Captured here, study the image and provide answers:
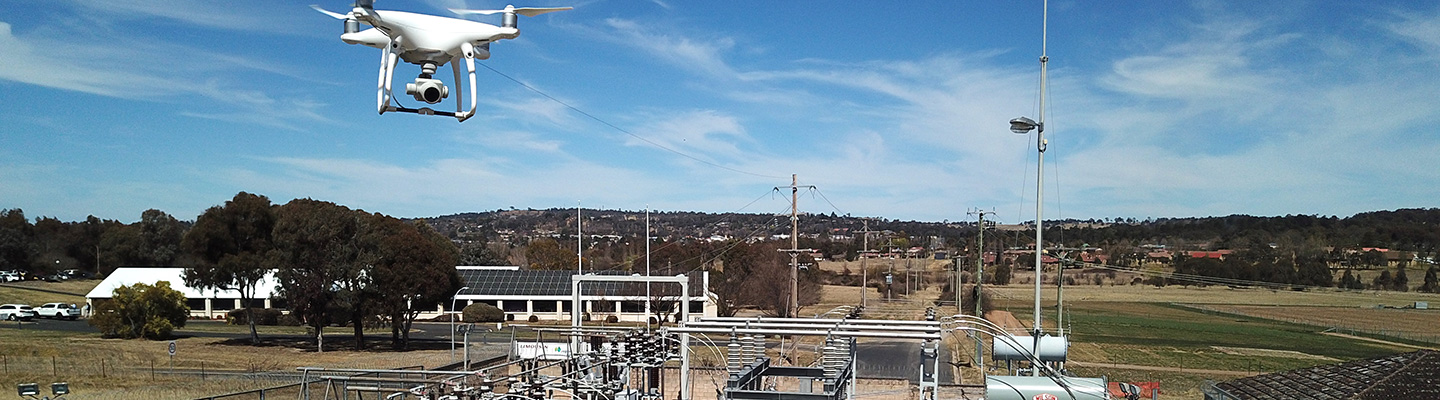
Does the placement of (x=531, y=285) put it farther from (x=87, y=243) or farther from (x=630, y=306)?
(x=87, y=243)

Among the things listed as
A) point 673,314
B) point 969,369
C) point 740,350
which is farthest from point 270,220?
point 740,350

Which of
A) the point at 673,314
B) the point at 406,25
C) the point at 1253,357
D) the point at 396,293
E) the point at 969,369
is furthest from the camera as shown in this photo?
the point at 673,314

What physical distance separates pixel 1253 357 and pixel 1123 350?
6.50 m

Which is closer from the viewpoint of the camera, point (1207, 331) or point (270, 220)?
point (270, 220)

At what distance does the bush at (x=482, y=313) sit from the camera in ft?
225

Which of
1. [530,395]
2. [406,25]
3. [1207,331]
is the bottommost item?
[1207,331]

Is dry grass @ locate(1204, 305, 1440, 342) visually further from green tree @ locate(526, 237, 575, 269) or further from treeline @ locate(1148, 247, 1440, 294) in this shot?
green tree @ locate(526, 237, 575, 269)

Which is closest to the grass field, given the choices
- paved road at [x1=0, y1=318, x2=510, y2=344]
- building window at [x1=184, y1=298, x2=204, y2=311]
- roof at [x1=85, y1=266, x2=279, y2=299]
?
paved road at [x1=0, y1=318, x2=510, y2=344]

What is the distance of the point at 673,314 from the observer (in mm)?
63969

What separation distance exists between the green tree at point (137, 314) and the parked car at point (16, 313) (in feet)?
44.4

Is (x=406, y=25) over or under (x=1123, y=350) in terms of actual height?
over

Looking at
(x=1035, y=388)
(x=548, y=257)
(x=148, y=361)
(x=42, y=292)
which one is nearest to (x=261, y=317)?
(x=42, y=292)

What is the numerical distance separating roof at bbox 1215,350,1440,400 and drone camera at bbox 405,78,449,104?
46.7ft

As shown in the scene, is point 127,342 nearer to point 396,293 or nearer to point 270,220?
point 270,220
